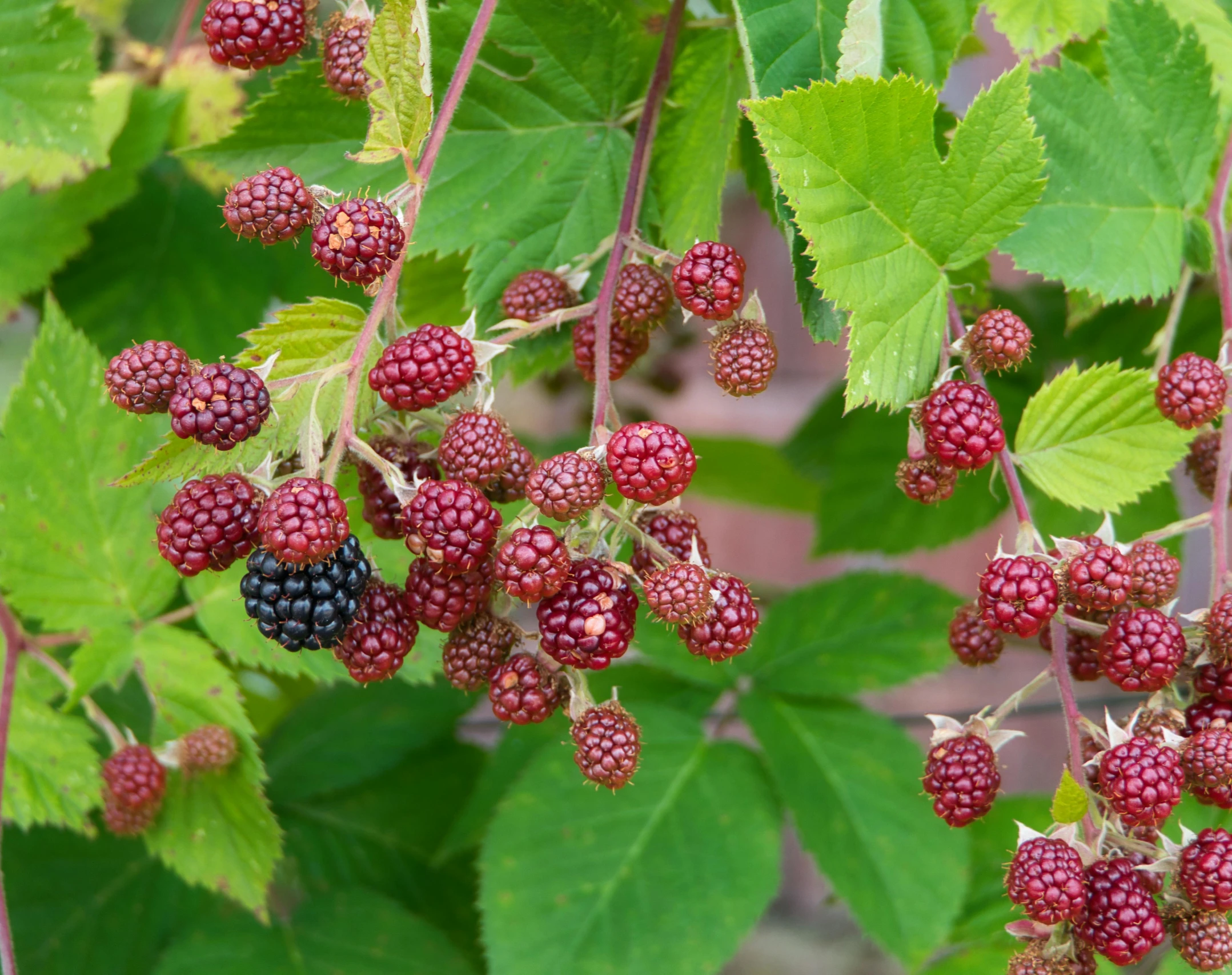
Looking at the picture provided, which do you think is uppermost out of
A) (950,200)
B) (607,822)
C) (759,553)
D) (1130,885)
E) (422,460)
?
(950,200)

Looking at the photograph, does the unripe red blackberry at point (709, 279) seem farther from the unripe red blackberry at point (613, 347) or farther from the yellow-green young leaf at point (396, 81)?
the yellow-green young leaf at point (396, 81)

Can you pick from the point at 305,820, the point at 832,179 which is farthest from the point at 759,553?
the point at 832,179

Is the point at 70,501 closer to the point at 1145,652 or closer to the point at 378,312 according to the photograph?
the point at 378,312

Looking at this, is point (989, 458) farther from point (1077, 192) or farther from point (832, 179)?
point (1077, 192)

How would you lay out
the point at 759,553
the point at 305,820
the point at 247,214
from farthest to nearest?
the point at 759,553
the point at 305,820
the point at 247,214

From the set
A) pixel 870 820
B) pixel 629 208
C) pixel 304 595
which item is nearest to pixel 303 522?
pixel 304 595

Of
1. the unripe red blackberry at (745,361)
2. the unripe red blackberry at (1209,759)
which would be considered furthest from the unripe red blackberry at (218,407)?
the unripe red blackberry at (1209,759)
